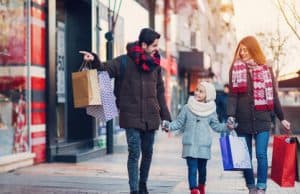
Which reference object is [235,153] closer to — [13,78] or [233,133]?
[233,133]

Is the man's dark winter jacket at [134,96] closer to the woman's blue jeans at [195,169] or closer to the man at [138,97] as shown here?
the man at [138,97]

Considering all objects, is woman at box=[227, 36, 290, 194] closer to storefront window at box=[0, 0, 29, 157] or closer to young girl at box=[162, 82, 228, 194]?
young girl at box=[162, 82, 228, 194]

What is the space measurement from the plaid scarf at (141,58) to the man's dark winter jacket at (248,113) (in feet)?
3.21

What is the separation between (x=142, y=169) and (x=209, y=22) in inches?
1888

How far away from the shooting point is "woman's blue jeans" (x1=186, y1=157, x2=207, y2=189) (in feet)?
23.6

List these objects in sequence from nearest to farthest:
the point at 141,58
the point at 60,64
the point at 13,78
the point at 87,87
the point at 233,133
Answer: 1. the point at 87,87
2. the point at 141,58
3. the point at 233,133
4. the point at 13,78
5. the point at 60,64

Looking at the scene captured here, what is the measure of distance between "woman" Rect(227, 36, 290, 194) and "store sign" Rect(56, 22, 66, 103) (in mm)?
6456

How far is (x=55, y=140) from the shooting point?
11695 millimetres

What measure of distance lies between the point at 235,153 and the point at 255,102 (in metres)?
0.63

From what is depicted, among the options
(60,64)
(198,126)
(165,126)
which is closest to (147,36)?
(165,126)

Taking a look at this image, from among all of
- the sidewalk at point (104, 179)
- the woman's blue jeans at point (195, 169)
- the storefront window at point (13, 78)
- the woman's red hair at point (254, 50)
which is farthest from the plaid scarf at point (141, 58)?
the storefront window at point (13, 78)

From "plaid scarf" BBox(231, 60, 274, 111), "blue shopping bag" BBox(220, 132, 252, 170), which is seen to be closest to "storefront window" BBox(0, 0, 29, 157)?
"blue shopping bag" BBox(220, 132, 252, 170)

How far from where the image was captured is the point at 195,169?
725 centimetres

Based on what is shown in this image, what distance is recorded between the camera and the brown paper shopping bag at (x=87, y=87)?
677 centimetres
